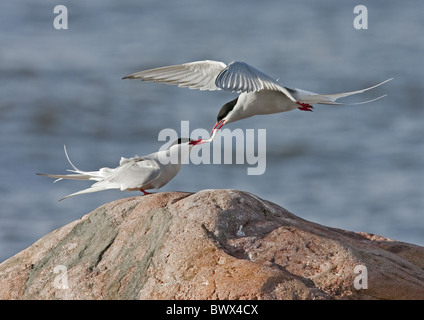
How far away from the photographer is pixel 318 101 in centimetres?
726

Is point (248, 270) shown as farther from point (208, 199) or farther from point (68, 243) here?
point (68, 243)

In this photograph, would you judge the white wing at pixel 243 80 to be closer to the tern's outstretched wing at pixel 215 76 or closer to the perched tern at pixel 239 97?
the tern's outstretched wing at pixel 215 76

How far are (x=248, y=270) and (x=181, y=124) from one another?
1108cm

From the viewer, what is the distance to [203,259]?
4512 millimetres

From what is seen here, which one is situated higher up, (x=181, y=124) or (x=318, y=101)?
(x=318, y=101)

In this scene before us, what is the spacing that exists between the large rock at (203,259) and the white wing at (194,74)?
6.55ft

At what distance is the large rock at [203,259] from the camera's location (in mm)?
4379

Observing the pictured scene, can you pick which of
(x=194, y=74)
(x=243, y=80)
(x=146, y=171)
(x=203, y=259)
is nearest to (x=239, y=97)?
(x=194, y=74)

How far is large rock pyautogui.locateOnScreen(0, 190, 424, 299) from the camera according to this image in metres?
4.38

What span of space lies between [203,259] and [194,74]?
3.13 meters

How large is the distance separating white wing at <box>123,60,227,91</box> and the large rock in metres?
1.99
